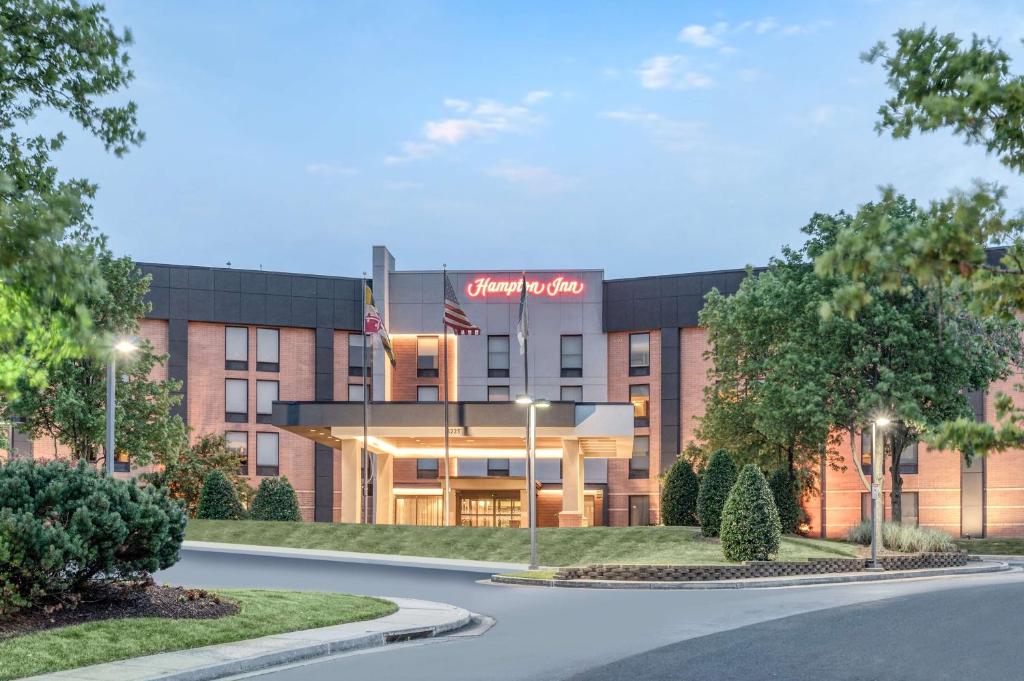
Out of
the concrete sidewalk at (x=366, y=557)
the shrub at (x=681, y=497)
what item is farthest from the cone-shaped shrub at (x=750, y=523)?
the shrub at (x=681, y=497)

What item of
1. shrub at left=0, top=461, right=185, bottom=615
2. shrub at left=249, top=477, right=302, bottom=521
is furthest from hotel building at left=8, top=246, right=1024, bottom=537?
shrub at left=0, top=461, right=185, bottom=615

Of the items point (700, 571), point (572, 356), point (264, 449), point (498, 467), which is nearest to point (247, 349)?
point (264, 449)

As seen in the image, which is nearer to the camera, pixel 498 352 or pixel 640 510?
pixel 640 510

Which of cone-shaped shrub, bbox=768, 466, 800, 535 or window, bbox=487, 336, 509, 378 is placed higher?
window, bbox=487, 336, 509, 378

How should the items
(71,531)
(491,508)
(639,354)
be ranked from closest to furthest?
(71,531)
(491,508)
(639,354)

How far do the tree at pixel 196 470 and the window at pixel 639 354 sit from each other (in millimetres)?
26256

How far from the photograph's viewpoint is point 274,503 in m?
51.3

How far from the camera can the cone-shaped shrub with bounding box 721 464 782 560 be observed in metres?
34.7

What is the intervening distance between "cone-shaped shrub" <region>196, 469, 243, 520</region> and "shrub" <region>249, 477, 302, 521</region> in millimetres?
923

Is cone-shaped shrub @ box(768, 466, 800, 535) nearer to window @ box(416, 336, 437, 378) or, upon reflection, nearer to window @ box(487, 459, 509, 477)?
window @ box(487, 459, 509, 477)

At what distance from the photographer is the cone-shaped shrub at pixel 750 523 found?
34656 millimetres

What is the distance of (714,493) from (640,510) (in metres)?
→ 35.0

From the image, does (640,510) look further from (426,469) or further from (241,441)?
(241,441)

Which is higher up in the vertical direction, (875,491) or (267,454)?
(875,491)
